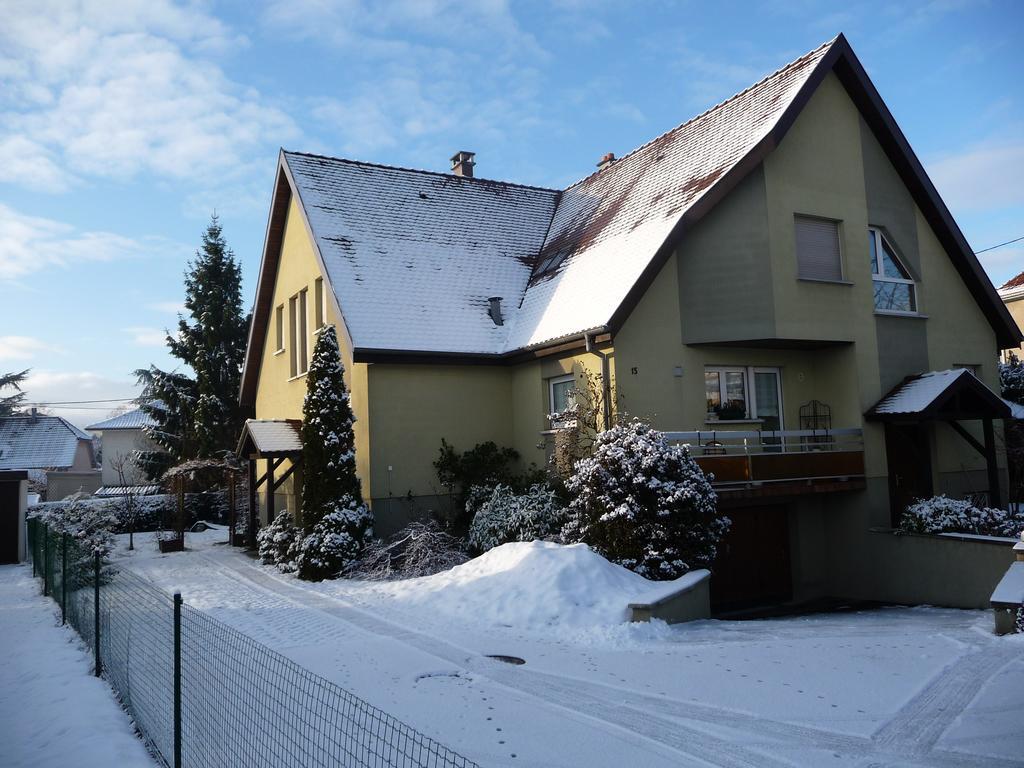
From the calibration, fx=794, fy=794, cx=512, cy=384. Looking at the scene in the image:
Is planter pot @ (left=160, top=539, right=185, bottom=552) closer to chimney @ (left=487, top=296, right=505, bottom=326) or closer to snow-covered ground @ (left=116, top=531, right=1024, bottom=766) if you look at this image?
snow-covered ground @ (left=116, top=531, right=1024, bottom=766)

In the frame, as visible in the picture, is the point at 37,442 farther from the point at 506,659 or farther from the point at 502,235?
the point at 506,659

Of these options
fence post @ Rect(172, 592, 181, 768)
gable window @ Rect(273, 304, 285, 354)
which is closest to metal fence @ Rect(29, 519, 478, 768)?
fence post @ Rect(172, 592, 181, 768)

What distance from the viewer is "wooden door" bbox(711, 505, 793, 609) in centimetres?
1506

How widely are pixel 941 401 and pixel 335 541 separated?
11.7m

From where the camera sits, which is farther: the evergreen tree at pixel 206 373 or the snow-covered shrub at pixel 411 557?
the evergreen tree at pixel 206 373

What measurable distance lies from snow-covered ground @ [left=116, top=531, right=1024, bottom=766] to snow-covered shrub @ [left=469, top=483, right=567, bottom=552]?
1606 mm

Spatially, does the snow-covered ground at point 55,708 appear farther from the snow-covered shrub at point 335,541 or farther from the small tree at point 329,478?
the small tree at point 329,478

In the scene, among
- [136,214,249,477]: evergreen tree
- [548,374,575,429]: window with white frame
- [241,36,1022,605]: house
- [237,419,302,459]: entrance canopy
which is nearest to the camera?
[241,36,1022,605]: house

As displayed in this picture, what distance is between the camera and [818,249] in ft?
52.5

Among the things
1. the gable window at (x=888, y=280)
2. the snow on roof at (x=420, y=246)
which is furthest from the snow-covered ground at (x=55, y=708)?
the gable window at (x=888, y=280)

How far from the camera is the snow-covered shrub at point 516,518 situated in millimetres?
13664

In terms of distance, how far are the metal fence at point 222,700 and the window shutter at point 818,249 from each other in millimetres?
12255

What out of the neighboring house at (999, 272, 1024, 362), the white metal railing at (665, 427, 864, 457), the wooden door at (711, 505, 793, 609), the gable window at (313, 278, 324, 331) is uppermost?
the neighboring house at (999, 272, 1024, 362)

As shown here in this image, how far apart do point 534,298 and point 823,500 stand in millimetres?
7419
